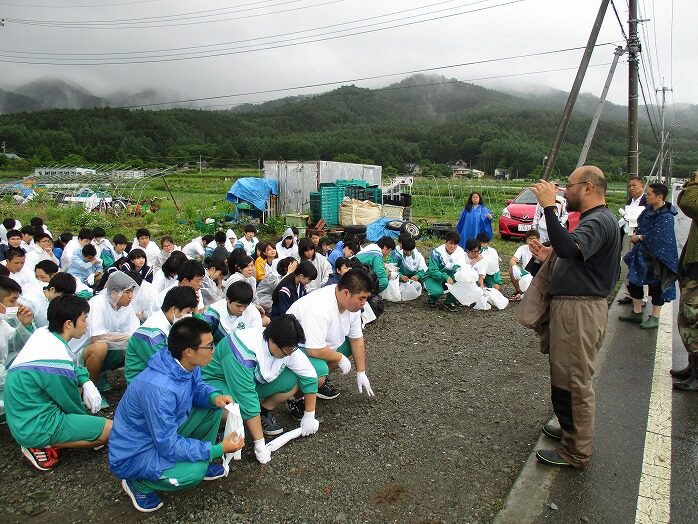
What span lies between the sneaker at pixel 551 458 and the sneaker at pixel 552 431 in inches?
11.7

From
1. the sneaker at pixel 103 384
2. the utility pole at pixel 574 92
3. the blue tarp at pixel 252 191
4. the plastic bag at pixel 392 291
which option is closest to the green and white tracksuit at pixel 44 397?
the sneaker at pixel 103 384

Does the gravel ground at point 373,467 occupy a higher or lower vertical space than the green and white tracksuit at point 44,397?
lower

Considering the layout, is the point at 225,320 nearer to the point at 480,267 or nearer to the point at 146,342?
the point at 146,342

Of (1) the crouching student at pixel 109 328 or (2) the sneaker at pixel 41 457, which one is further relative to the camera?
(1) the crouching student at pixel 109 328

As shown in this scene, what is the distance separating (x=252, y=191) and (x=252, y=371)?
12.9 metres

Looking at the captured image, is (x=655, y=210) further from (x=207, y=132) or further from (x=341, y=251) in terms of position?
(x=207, y=132)

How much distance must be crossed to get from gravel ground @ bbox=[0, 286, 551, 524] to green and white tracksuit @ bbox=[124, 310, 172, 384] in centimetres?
64

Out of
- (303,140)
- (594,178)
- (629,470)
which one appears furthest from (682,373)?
(303,140)

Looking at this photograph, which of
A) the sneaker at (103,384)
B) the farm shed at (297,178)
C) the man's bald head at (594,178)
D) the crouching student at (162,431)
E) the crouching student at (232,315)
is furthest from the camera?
the farm shed at (297,178)

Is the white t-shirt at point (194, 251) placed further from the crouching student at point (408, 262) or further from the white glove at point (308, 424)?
the white glove at point (308, 424)

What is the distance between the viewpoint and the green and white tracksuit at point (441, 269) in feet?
22.5

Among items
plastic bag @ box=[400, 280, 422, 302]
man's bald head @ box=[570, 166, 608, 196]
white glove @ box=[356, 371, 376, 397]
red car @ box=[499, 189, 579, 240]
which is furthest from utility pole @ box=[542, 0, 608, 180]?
white glove @ box=[356, 371, 376, 397]

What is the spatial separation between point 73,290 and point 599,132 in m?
70.1

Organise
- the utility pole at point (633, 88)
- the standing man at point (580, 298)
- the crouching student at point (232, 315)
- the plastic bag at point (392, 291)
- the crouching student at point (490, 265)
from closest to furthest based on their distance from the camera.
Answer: the standing man at point (580, 298)
the crouching student at point (232, 315)
the plastic bag at point (392, 291)
the crouching student at point (490, 265)
the utility pole at point (633, 88)
